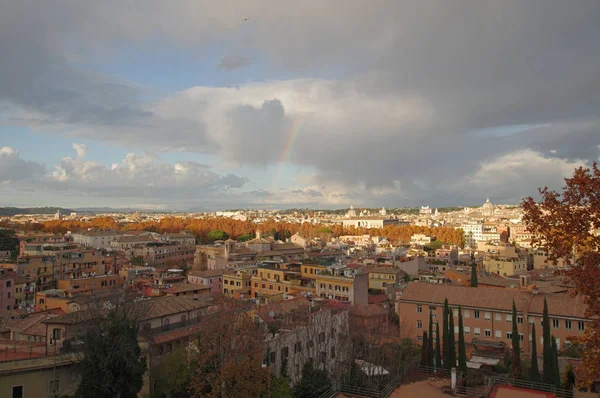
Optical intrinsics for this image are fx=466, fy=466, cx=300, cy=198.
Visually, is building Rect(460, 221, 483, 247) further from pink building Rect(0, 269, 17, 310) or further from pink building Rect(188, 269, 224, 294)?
pink building Rect(0, 269, 17, 310)

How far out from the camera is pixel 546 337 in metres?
19.6

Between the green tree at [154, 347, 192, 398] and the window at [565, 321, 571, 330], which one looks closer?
the green tree at [154, 347, 192, 398]

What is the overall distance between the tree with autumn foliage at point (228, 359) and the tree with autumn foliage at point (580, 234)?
940 centimetres

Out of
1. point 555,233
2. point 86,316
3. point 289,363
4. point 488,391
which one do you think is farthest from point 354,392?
point 555,233

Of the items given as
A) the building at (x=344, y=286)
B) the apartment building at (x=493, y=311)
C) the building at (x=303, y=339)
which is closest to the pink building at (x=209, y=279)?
the building at (x=344, y=286)

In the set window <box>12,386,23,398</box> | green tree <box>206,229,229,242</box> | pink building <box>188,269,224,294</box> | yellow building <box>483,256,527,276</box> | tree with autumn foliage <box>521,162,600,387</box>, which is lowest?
yellow building <box>483,256,527,276</box>

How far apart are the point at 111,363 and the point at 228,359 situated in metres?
3.52

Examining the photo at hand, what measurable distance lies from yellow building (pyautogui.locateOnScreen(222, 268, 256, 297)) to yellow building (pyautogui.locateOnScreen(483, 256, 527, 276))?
30.5m

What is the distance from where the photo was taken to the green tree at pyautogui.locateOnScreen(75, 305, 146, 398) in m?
13.8

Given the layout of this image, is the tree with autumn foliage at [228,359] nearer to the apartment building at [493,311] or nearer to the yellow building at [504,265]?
the apartment building at [493,311]

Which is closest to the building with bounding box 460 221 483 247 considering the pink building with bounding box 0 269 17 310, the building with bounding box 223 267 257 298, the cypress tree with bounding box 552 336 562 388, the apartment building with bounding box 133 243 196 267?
the apartment building with bounding box 133 243 196 267

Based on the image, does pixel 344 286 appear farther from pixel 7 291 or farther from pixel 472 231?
pixel 472 231

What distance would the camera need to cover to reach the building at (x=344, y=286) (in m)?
32.0

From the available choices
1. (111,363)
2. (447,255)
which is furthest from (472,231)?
(111,363)
